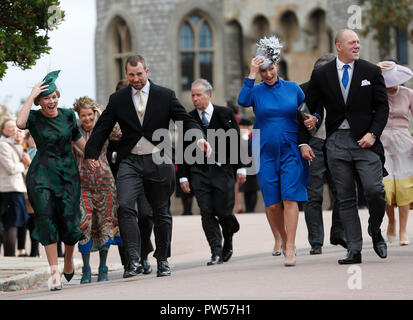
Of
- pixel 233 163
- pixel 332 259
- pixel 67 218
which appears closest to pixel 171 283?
pixel 67 218

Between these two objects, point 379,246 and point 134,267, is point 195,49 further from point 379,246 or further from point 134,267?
point 379,246

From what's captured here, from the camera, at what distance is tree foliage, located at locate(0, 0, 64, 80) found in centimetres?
977

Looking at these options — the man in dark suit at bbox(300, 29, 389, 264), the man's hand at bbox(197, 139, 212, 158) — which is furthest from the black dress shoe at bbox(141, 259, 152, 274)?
the man in dark suit at bbox(300, 29, 389, 264)

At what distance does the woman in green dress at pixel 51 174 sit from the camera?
28.2 ft

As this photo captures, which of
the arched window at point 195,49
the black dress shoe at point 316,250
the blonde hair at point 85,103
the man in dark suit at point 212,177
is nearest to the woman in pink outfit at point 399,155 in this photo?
the black dress shoe at point 316,250

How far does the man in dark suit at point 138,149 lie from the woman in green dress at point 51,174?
25 cm

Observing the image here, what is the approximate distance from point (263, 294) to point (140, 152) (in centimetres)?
244

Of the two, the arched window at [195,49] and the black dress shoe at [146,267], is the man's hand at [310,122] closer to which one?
the black dress shoe at [146,267]

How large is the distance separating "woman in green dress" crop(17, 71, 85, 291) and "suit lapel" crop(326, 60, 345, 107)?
227cm

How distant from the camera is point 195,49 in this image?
33.4 m

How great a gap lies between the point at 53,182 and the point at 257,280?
2.03 m

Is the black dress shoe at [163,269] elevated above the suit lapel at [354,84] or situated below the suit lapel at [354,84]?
below

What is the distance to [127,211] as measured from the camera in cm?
890

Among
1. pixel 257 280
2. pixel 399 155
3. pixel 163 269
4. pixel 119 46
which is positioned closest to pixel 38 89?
pixel 163 269
